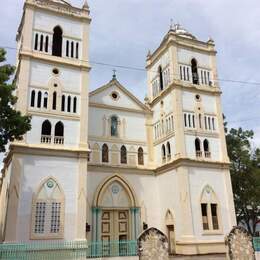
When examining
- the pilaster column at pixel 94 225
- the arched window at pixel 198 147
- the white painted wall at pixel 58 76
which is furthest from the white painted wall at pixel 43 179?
the arched window at pixel 198 147

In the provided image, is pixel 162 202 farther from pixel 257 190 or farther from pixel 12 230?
pixel 12 230

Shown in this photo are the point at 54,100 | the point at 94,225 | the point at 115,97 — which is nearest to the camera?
the point at 54,100

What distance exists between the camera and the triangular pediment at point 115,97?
23.8 meters

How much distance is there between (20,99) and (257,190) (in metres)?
18.8

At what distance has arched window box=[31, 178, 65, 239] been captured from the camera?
55.5 ft

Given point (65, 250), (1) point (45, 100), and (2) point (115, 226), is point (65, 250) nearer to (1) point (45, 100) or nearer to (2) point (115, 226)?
(2) point (115, 226)

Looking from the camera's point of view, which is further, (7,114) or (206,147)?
(206,147)

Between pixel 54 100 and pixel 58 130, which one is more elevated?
pixel 54 100

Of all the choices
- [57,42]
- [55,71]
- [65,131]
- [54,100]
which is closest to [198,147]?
[65,131]

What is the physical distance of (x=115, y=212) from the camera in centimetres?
2200

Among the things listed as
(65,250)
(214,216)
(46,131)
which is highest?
(46,131)

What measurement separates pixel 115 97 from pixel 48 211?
10637mm

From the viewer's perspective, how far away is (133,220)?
2202cm

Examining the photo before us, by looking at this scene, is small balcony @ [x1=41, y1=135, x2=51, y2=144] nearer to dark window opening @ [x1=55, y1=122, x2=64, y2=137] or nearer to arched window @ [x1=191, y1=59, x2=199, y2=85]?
dark window opening @ [x1=55, y1=122, x2=64, y2=137]
